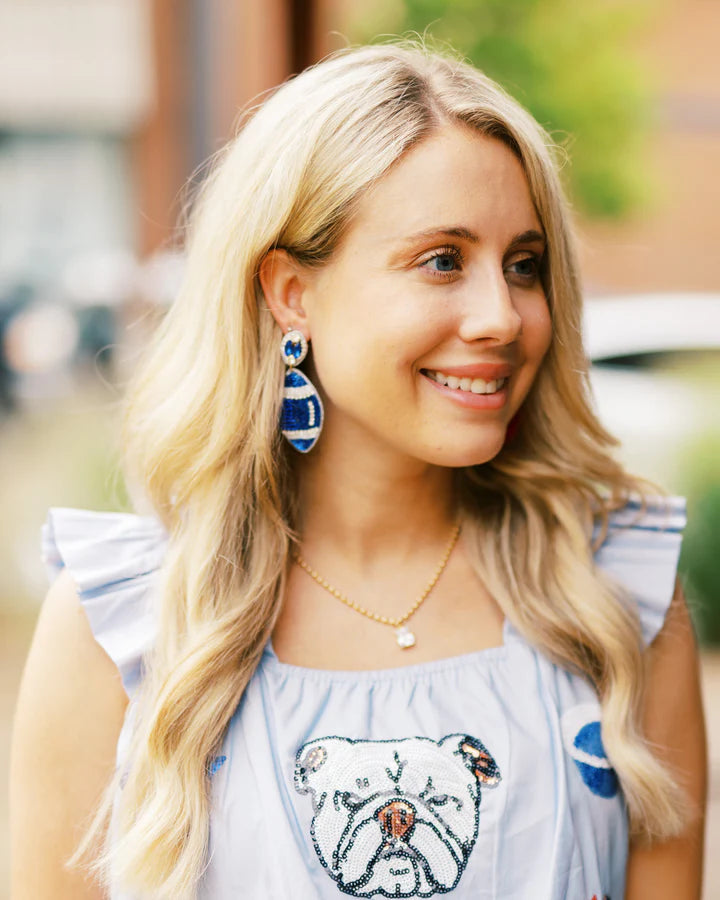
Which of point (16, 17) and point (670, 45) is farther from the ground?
point (670, 45)

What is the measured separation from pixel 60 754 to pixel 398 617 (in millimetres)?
602

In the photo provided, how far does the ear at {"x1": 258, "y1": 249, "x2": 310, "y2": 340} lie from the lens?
1.96 m

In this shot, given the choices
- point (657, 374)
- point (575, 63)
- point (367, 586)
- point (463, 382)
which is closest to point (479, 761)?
point (367, 586)

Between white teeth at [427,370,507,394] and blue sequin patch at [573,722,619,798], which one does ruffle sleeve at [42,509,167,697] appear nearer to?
white teeth at [427,370,507,394]

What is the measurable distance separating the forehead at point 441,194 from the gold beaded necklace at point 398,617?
601mm

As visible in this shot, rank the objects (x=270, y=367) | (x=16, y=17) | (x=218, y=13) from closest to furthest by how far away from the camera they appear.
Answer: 1. (x=270, y=367)
2. (x=218, y=13)
3. (x=16, y=17)

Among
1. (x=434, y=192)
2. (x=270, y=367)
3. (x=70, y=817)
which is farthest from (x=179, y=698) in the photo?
(x=434, y=192)

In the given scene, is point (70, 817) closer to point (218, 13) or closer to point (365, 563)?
point (365, 563)

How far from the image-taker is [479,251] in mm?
1852

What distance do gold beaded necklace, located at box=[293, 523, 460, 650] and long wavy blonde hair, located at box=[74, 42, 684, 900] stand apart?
53 mm

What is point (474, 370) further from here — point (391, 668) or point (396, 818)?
point (396, 818)

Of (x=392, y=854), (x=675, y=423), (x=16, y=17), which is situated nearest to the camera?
(x=392, y=854)

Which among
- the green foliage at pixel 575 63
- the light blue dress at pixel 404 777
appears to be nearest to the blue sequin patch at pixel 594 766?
the light blue dress at pixel 404 777

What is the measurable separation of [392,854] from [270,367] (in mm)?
822
